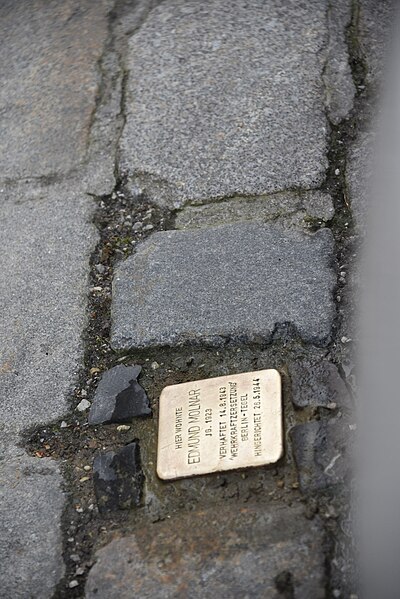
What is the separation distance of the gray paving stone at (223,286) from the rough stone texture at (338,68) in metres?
0.54

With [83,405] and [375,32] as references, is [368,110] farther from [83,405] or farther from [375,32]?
[83,405]

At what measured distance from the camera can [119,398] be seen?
5.99 ft

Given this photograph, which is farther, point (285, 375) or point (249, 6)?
point (249, 6)

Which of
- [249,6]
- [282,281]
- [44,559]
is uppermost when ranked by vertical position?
[249,6]

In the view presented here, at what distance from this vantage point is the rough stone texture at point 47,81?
8.10ft

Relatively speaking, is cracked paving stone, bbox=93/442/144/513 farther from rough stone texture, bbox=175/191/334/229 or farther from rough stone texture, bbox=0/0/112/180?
rough stone texture, bbox=0/0/112/180

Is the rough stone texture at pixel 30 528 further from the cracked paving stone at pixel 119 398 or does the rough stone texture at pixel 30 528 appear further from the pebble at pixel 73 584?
the cracked paving stone at pixel 119 398

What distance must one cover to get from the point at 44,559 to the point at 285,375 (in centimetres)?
65

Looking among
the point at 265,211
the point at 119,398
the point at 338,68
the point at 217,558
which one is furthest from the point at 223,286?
the point at 338,68

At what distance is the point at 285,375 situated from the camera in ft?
5.78

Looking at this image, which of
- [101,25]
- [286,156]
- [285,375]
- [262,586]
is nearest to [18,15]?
[101,25]

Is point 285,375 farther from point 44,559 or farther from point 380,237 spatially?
point 44,559

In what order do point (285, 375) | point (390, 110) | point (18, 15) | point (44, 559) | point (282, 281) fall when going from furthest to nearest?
1. point (18, 15)
2. point (390, 110)
3. point (282, 281)
4. point (285, 375)
5. point (44, 559)

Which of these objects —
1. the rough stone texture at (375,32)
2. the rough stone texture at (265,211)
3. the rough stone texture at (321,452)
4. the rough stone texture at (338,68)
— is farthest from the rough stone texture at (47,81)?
the rough stone texture at (321,452)
